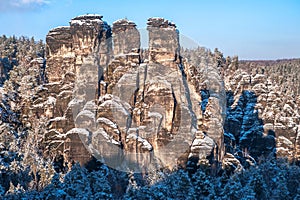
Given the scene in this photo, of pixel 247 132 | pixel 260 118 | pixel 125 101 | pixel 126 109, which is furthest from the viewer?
pixel 260 118

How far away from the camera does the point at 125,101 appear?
50.5 metres

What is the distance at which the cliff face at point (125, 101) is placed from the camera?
4709cm

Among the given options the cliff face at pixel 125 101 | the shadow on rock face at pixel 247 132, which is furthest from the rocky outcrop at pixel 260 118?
the cliff face at pixel 125 101

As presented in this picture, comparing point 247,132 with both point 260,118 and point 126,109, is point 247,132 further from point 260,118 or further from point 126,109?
point 126,109

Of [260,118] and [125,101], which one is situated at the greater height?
[125,101]

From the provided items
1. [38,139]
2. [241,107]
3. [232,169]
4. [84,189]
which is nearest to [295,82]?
[241,107]

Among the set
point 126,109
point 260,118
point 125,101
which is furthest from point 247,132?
point 126,109

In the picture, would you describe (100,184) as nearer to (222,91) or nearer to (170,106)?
(170,106)

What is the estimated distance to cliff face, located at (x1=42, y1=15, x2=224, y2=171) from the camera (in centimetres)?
4709

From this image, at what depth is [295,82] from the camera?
97500mm

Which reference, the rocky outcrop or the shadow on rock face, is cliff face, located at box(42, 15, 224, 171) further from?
the rocky outcrop

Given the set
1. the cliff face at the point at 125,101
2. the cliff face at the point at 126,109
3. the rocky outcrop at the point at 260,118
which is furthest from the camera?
the rocky outcrop at the point at 260,118

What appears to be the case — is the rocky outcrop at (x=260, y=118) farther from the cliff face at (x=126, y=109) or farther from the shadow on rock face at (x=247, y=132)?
the cliff face at (x=126, y=109)

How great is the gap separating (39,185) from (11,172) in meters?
4.07
